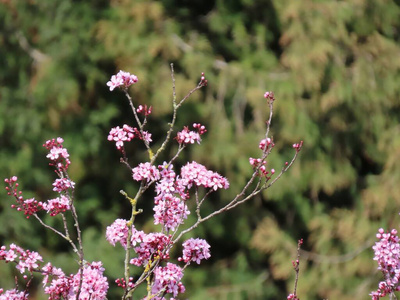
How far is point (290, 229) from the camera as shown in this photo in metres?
7.70

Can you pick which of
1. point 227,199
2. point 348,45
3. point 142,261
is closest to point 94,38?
point 227,199

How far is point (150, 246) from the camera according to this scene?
2305 mm

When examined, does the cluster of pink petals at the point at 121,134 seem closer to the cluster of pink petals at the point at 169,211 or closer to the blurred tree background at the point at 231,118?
the cluster of pink petals at the point at 169,211

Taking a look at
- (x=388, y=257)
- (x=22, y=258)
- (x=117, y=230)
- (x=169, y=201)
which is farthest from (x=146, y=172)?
(x=388, y=257)

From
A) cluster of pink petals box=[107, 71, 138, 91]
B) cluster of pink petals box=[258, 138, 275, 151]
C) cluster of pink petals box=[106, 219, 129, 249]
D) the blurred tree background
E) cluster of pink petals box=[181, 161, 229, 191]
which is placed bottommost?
cluster of pink petals box=[106, 219, 129, 249]

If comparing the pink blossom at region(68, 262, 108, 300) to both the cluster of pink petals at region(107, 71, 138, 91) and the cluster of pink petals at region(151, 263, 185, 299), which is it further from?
the cluster of pink petals at region(107, 71, 138, 91)

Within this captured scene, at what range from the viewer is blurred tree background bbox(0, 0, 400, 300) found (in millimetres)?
7113

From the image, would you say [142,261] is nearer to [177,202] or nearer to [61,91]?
[177,202]

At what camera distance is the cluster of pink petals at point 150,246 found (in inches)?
89.0

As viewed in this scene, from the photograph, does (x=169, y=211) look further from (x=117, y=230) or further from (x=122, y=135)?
(x=122, y=135)

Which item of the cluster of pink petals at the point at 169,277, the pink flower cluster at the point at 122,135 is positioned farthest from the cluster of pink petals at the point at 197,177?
the cluster of pink petals at the point at 169,277

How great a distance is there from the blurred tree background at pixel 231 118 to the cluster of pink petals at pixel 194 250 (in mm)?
4702

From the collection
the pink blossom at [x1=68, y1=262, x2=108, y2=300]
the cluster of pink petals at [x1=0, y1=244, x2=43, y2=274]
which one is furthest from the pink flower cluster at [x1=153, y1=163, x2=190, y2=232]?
the cluster of pink petals at [x1=0, y1=244, x2=43, y2=274]

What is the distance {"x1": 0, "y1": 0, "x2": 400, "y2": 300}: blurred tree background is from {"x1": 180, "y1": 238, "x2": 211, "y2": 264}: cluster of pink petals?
15.4 feet
